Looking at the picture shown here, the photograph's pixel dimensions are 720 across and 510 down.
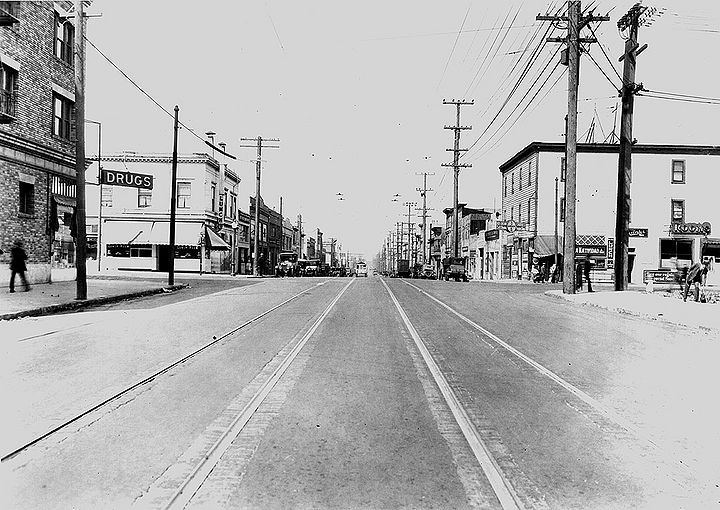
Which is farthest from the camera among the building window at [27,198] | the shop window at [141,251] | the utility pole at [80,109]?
the shop window at [141,251]

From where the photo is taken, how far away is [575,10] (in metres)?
25.7

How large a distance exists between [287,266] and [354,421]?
2511 inches

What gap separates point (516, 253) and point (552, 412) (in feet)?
168

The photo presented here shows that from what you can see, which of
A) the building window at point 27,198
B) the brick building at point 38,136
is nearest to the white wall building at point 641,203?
the brick building at point 38,136

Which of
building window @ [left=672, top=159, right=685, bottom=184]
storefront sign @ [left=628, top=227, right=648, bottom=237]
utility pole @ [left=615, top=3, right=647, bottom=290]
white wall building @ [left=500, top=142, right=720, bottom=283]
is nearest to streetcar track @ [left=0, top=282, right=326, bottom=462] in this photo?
utility pole @ [left=615, top=3, right=647, bottom=290]

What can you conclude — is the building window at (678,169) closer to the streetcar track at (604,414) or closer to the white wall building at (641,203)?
the white wall building at (641,203)

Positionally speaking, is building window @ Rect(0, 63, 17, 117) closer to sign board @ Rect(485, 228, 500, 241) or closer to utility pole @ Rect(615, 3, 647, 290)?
utility pole @ Rect(615, 3, 647, 290)

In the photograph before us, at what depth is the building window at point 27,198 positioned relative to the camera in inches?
870

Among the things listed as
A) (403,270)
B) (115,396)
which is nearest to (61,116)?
(115,396)

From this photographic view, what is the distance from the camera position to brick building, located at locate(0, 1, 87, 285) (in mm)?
20844

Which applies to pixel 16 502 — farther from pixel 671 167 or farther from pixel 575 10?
pixel 671 167

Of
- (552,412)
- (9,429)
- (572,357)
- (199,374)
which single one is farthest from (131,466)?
(572,357)

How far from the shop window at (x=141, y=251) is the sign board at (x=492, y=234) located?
2941 cm

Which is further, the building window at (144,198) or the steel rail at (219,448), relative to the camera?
the building window at (144,198)
